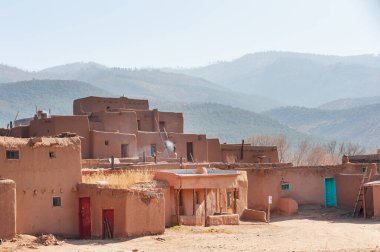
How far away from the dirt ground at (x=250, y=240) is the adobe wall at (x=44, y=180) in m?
1.19

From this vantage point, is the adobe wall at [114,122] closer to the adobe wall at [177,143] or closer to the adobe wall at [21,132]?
the adobe wall at [177,143]

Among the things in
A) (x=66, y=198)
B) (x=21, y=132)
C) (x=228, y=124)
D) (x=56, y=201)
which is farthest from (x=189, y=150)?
(x=228, y=124)

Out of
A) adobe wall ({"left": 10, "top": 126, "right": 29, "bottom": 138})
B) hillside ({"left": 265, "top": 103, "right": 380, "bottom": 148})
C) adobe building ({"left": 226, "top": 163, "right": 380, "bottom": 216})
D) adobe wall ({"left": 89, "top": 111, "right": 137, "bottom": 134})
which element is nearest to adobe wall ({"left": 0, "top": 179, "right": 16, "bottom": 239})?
adobe building ({"left": 226, "top": 163, "right": 380, "bottom": 216})

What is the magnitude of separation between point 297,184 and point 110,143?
11.4 meters

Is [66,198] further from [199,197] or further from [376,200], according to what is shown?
[376,200]

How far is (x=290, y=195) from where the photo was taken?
4000 cm

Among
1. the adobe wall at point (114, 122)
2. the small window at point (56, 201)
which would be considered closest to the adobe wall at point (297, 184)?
the adobe wall at point (114, 122)

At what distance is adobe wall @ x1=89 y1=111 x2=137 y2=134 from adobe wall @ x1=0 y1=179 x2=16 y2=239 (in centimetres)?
1948

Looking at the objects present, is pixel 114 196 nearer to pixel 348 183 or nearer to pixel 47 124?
pixel 47 124

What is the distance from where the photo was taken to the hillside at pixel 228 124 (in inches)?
5714

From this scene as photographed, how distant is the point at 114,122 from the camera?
44.4m

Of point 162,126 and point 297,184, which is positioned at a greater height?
point 162,126

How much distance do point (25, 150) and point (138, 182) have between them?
5.65 meters

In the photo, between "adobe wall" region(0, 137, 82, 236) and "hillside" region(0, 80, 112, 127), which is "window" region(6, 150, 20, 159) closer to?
"adobe wall" region(0, 137, 82, 236)
